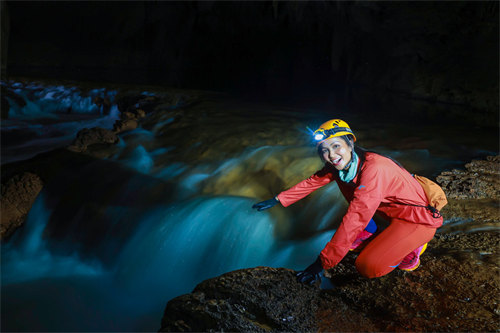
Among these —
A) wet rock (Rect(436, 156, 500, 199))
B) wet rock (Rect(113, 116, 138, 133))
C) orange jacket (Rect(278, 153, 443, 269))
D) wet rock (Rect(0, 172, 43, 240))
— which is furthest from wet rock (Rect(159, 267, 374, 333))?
wet rock (Rect(113, 116, 138, 133))

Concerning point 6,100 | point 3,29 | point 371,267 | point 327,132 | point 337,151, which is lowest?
point 6,100

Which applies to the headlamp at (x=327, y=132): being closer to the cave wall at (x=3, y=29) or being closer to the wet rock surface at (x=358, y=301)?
the wet rock surface at (x=358, y=301)

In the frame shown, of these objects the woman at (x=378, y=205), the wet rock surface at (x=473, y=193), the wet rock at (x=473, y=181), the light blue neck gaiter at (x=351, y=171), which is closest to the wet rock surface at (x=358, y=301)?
the woman at (x=378, y=205)

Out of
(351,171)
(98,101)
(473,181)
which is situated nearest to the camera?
(351,171)

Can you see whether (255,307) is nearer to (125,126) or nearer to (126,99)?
(125,126)

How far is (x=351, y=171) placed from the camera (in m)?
2.24

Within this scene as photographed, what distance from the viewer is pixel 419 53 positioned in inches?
529

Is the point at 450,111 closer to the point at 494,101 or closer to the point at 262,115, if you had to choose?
the point at 494,101

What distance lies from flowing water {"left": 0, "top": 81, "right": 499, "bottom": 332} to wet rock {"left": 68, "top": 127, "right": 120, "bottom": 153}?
0.34 meters

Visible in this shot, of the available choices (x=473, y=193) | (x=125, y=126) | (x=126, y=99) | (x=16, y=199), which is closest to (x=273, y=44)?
(x=126, y=99)

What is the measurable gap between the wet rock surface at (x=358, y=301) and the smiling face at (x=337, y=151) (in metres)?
0.72

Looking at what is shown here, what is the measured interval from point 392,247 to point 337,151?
65cm

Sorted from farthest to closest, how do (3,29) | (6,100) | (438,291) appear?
(3,29), (6,100), (438,291)

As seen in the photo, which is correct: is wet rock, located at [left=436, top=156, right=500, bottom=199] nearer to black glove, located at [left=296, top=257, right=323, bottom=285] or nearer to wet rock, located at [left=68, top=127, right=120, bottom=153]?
black glove, located at [left=296, top=257, right=323, bottom=285]
